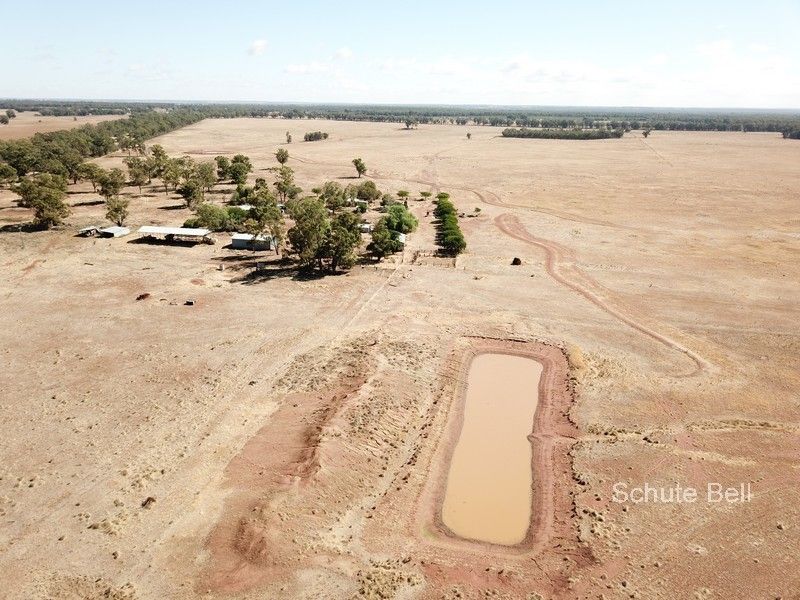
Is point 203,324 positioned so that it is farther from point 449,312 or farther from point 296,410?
point 449,312

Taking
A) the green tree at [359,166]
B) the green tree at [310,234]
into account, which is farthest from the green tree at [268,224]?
the green tree at [359,166]

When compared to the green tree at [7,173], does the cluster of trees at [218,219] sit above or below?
below

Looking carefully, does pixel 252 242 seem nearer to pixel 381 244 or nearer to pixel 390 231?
pixel 381 244

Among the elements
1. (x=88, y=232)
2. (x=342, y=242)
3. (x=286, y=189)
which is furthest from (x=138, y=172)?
(x=342, y=242)

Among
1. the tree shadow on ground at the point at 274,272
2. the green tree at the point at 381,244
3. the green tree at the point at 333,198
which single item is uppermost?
the green tree at the point at 333,198

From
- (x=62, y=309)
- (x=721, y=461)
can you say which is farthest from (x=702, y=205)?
(x=62, y=309)

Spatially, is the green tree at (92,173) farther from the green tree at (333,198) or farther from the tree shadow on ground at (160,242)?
the green tree at (333,198)
